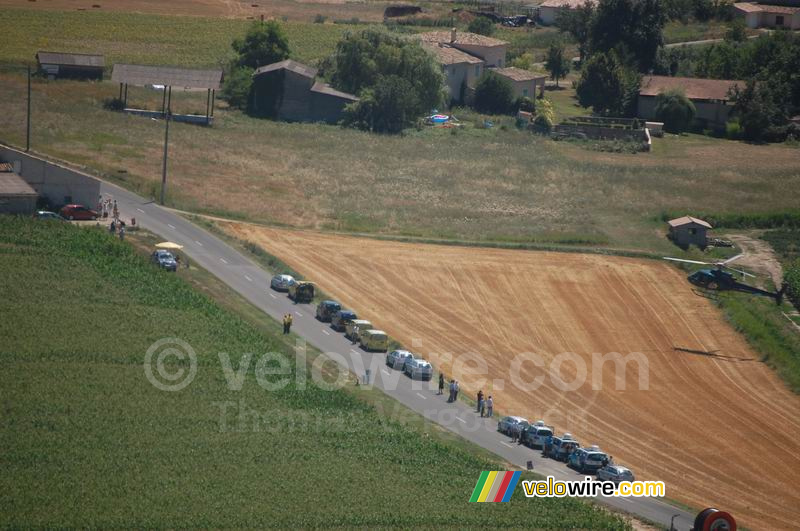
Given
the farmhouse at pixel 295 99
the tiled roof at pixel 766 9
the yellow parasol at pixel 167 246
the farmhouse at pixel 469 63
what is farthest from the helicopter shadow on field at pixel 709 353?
the tiled roof at pixel 766 9

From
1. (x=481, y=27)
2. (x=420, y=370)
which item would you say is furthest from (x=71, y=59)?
(x=420, y=370)

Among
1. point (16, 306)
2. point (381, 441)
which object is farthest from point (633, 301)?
point (16, 306)

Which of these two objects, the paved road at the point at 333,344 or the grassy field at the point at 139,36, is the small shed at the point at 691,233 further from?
the grassy field at the point at 139,36

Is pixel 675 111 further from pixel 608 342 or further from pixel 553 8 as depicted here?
pixel 608 342

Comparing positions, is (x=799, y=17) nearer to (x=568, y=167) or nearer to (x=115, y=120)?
(x=568, y=167)

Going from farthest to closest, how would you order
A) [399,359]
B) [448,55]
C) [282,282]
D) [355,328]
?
[448,55]
[282,282]
[355,328]
[399,359]
